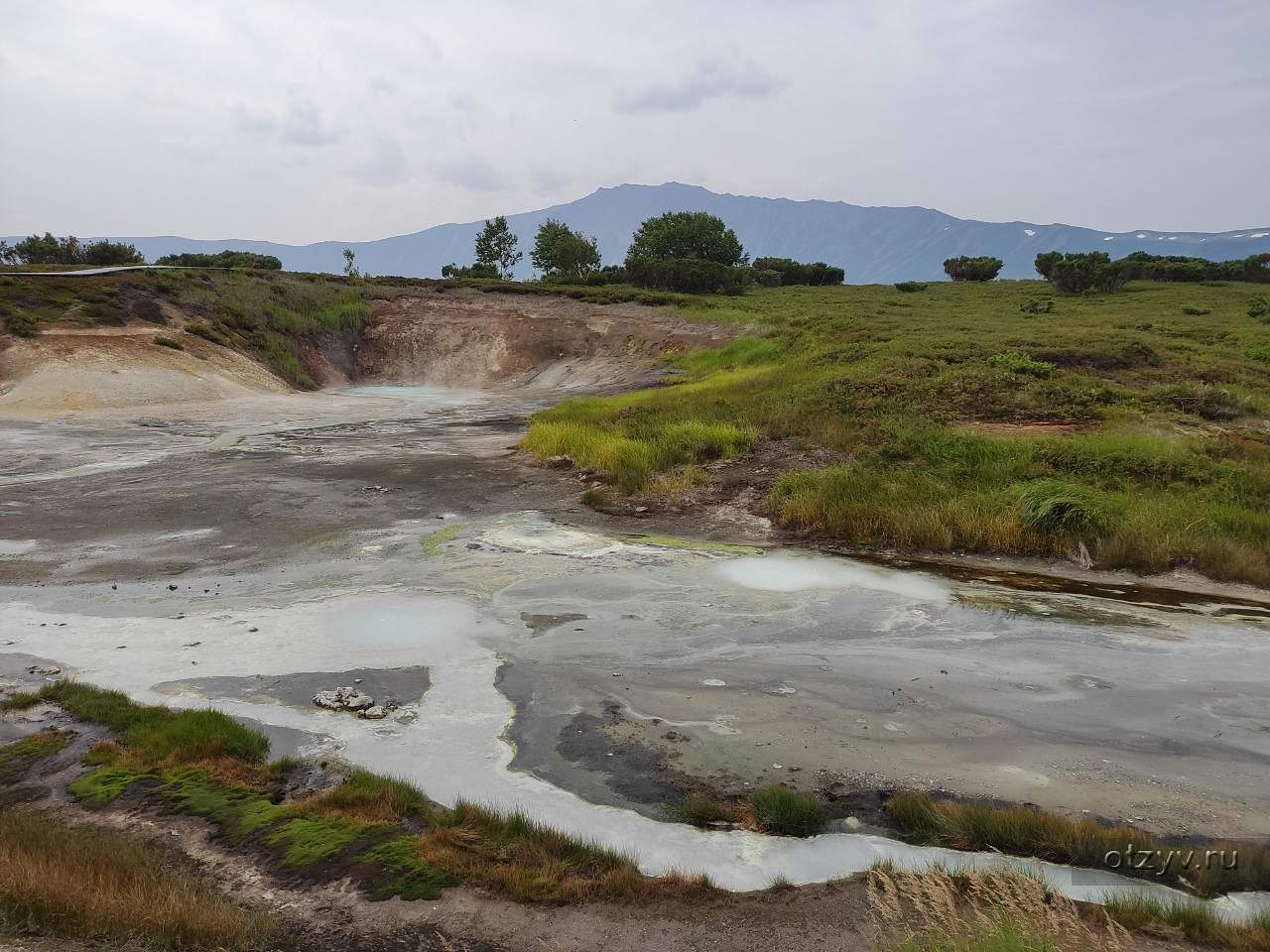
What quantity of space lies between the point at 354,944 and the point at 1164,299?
148ft

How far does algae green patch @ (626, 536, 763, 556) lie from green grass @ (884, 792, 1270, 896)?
6937 millimetres

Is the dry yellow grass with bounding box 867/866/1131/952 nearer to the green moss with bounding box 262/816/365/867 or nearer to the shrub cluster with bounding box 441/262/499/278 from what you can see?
the green moss with bounding box 262/816/365/867

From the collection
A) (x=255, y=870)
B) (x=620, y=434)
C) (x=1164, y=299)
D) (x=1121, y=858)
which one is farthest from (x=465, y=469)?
(x=1164, y=299)

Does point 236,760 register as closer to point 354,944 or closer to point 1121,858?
point 354,944

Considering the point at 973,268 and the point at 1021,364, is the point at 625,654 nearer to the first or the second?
the point at 1021,364

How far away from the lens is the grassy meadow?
11812mm

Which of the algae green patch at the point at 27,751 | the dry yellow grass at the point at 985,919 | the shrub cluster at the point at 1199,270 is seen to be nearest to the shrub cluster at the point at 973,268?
the shrub cluster at the point at 1199,270

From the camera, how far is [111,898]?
12.6ft

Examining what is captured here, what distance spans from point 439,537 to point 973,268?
56.9 meters

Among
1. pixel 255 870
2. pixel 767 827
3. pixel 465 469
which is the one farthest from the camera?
pixel 465 469

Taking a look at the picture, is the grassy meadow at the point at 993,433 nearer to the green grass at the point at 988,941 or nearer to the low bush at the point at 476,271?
the green grass at the point at 988,941

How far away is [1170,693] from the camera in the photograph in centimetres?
736

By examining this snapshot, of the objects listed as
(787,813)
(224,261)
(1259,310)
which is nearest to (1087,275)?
(1259,310)

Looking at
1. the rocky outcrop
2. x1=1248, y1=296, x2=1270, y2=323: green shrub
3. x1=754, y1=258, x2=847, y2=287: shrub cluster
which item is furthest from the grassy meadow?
x1=754, y1=258, x2=847, y2=287: shrub cluster
